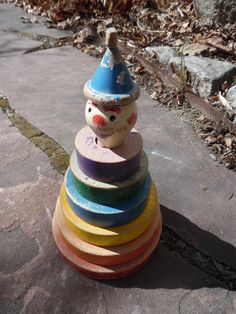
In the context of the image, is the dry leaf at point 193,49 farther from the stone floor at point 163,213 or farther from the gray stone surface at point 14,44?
the gray stone surface at point 14,44

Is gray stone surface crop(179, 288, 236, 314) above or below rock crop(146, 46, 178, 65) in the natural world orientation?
below

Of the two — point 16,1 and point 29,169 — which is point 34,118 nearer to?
point 29,169

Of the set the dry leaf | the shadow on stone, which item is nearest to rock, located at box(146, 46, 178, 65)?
the dry leaf

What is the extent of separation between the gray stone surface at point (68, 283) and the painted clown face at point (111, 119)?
59 cm

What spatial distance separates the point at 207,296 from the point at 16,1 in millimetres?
3668

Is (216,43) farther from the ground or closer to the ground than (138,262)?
farther from the ground

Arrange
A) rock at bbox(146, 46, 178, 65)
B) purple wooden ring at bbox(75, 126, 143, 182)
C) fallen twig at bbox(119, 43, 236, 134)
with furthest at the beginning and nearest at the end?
rock at bbox(146, 46, 178, 65) → fallen twig at bbox(119, 43, 236, 134) → purple wooden ring at bbox(75, 126, 143, 182)

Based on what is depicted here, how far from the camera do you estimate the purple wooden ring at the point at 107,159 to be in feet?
4.62

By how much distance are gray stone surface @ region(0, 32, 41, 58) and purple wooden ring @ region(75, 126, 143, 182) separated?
1941 millimetres

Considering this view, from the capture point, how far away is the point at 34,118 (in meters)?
2.41

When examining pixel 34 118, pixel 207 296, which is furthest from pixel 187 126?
pixel 207 296

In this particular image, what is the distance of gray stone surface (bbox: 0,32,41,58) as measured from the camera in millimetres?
3160

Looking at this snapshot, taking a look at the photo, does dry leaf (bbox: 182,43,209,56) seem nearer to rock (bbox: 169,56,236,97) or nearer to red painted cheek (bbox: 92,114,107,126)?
rock (bbox: 169,56,236,97)

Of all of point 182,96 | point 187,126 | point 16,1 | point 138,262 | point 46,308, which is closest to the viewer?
point 46,308
